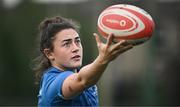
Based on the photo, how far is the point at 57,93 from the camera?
587cm

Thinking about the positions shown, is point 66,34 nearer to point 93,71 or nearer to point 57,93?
point 57,93

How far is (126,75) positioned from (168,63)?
9.10 feet

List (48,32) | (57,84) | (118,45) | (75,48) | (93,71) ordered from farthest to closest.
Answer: (48,32) < (75,48) < (57,84) < (93,71) < (118,45)

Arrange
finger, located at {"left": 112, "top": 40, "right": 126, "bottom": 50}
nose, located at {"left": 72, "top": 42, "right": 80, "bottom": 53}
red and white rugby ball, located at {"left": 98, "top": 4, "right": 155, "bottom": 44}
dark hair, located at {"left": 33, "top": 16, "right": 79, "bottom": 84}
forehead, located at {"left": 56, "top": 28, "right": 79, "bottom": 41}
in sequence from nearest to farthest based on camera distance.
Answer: finger, located at {"left": 112, "top": 40, "right": 126, "bottom": 50} < red and white rugby ball, located at {"left": 98, "top": 4, "right": 155, "bottom": 44} < nose, located at {"left": 72, "top": 42, "right": 80, "bottom": 53} < forehead, located at {"left": 56, "top": 28, "right": 79, "bottom": 41} < dark hair, located at {"left": 33, "top": 16, "right": 79, "bottom": 84}

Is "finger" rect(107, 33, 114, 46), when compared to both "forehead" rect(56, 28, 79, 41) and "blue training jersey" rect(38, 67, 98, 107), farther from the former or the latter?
"forehead" rect(56, 28, 79, 41)

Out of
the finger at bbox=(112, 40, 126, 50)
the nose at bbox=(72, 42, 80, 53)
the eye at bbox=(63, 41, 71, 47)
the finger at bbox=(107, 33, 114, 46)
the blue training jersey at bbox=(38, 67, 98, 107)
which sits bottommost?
the blue training jersey at bbox=(38, 67, 98, 107)

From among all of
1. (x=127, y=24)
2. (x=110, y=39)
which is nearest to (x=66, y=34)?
(x=127, y=24)

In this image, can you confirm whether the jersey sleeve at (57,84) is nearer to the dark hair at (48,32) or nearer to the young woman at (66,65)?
the young woman at (66,65)

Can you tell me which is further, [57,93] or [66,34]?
[66,34]

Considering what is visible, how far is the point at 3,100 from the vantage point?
68.3 feet

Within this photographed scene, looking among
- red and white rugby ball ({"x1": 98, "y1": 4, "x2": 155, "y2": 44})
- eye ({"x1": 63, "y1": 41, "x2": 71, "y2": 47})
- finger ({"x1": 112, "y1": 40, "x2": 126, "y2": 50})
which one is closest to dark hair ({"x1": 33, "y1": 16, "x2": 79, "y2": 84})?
eye ({"x1": 63, "y1": 41, "x2": 71, "y2": 47})

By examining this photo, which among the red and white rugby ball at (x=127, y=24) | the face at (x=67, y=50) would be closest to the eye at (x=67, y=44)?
the face at (x=67, y=50)

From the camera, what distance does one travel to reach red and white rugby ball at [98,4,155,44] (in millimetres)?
5574

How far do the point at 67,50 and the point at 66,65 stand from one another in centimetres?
14
